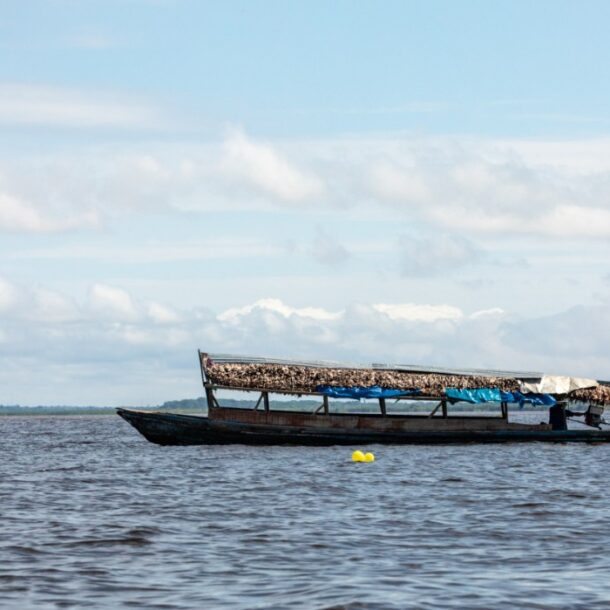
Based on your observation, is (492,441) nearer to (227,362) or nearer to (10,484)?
(227,362)

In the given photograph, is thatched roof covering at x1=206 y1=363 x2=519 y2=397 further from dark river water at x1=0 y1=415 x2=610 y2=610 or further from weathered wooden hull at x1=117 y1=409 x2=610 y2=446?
dark river water at x1=0 y1=415 x2=610 y2=610

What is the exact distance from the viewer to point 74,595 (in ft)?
44.3

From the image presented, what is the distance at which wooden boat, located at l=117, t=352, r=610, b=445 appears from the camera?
127ft

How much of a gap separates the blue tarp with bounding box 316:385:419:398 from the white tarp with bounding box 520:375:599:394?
14.9 ft

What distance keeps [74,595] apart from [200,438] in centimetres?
2615

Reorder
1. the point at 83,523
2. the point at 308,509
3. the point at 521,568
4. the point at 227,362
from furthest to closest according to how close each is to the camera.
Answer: the point at 227,362 < the point at 308,509 < the point at 83,523 < the point at 521,568

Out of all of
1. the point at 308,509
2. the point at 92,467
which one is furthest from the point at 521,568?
the point at 92,467

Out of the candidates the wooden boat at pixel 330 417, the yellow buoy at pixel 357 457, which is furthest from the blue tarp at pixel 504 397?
the yellow buoy at pixel 357 457

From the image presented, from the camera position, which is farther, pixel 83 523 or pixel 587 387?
pixel 587 387

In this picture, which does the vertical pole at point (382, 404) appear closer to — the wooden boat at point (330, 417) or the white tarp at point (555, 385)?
the wooden boat at point (330, 417)

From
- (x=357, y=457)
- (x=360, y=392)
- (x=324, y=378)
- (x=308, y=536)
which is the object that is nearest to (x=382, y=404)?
(x=360, y=392)

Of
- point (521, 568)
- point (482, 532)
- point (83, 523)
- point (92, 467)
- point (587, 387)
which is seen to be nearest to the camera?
point (521, 568)

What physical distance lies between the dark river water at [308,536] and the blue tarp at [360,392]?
6.00m

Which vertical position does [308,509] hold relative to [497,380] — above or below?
below
